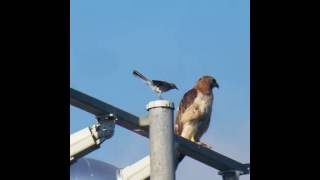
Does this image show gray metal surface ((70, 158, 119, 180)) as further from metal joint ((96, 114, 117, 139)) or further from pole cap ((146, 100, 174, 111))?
pole cap ((146, 100, 174, 111))

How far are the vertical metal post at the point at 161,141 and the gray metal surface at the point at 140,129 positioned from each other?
213 millimetres

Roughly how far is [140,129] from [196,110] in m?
5.44

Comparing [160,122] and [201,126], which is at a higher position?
[201,126]

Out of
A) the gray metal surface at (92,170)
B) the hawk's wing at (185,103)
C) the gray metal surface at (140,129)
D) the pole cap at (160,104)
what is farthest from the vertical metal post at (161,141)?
the gray metal surface at (92,170)

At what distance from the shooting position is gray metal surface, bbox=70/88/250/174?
4.38 meters

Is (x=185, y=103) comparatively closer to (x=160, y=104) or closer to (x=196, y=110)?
(x=196, y=110)

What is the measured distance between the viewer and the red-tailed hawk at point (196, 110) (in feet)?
31.8

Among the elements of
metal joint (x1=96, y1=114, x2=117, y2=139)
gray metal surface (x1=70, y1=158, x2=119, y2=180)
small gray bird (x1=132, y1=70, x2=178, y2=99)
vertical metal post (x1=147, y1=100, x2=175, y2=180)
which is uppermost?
gray metal surface (x1=70, y1=158, x2=119, y2=180)

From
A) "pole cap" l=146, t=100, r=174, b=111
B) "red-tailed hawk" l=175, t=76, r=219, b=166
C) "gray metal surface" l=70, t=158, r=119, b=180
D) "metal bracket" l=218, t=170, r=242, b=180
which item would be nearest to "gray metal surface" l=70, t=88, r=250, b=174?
"metal bracket" l=218, t=170, r=242, b=180

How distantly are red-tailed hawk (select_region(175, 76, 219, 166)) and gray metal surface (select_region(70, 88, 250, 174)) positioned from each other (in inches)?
162
